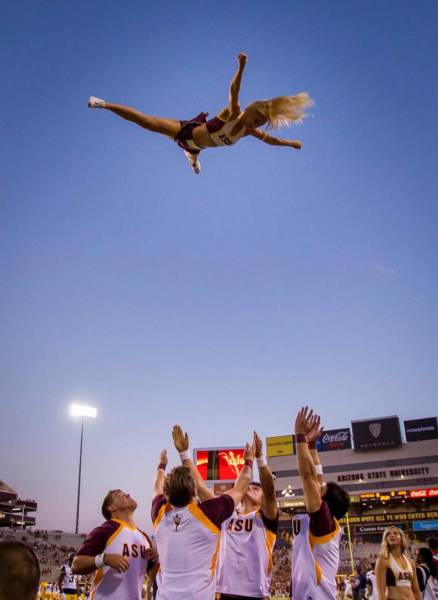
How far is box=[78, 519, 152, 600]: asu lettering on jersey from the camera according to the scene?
482 cm

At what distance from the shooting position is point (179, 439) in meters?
5.27

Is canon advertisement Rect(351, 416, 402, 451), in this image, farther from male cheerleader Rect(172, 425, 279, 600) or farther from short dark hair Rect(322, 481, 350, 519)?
short dark hair Rect(322, 481, 350, 519)

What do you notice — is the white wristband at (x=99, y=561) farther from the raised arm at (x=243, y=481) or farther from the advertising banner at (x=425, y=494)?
the advertising banner at (x=425, y=494)

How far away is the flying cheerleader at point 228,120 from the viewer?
6953mm

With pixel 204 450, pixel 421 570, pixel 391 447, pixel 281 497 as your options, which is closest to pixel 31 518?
pixel 281 497

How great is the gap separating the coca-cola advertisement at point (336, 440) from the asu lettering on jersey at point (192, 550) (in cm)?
7671

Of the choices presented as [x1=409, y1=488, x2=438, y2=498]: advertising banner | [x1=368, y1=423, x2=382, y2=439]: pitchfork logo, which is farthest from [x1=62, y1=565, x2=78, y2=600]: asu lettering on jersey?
[x1=368, y1=423, x2=382, y2=439]: pitchfork logo

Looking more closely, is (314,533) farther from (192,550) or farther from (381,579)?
(381,579)

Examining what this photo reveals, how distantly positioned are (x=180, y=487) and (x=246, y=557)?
1.48 meters

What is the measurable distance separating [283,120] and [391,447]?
73.2 meters

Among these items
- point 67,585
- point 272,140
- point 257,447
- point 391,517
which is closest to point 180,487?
point 257,447

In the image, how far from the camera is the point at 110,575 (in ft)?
15.9

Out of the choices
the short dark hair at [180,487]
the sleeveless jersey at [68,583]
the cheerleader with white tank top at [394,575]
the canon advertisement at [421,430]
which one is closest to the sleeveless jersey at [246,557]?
the short dark hair at [180,487]

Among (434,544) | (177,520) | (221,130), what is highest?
(221,130)
